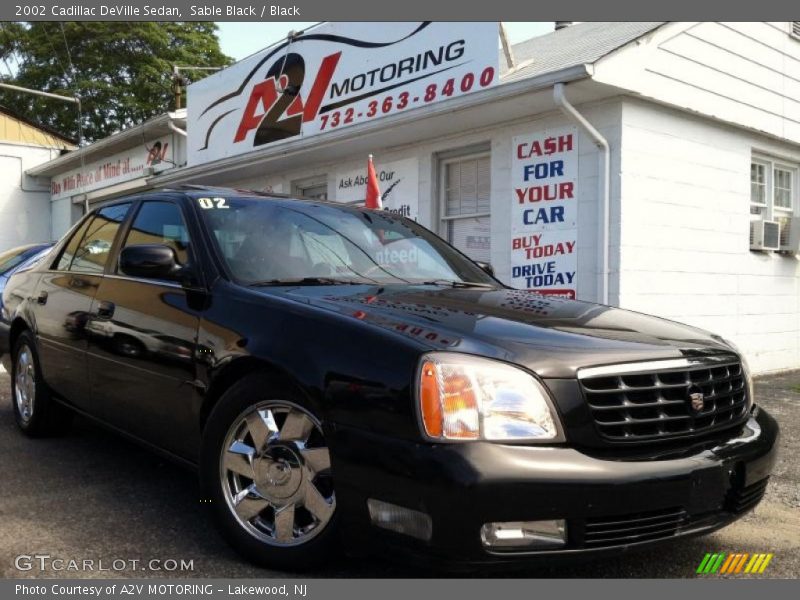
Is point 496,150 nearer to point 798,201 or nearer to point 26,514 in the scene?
point 798,201

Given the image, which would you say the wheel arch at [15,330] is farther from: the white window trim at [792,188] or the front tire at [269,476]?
the white window trim at [792,188]

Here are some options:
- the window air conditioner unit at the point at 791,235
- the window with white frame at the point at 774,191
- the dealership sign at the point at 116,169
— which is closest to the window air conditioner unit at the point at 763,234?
the window with white frame at the point at 774,191

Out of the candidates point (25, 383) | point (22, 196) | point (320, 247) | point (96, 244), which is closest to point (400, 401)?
point (320, 247)

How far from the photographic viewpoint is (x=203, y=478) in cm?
301

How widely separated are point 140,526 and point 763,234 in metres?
8.56

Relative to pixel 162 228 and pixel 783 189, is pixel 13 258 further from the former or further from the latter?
pixel 783 189

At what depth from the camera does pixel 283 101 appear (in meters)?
11.0

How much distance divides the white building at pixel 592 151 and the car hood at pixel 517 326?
4.21 meters

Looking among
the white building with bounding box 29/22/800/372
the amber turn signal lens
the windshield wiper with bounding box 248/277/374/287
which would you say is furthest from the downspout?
the amber turn signal lens

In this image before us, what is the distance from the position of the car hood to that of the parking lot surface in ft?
2.34

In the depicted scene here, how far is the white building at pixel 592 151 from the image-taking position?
24.8 feet

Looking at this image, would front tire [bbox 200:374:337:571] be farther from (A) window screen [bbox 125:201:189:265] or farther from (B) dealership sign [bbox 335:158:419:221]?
(B) dealership sign [bbox 335:158:419:221]
